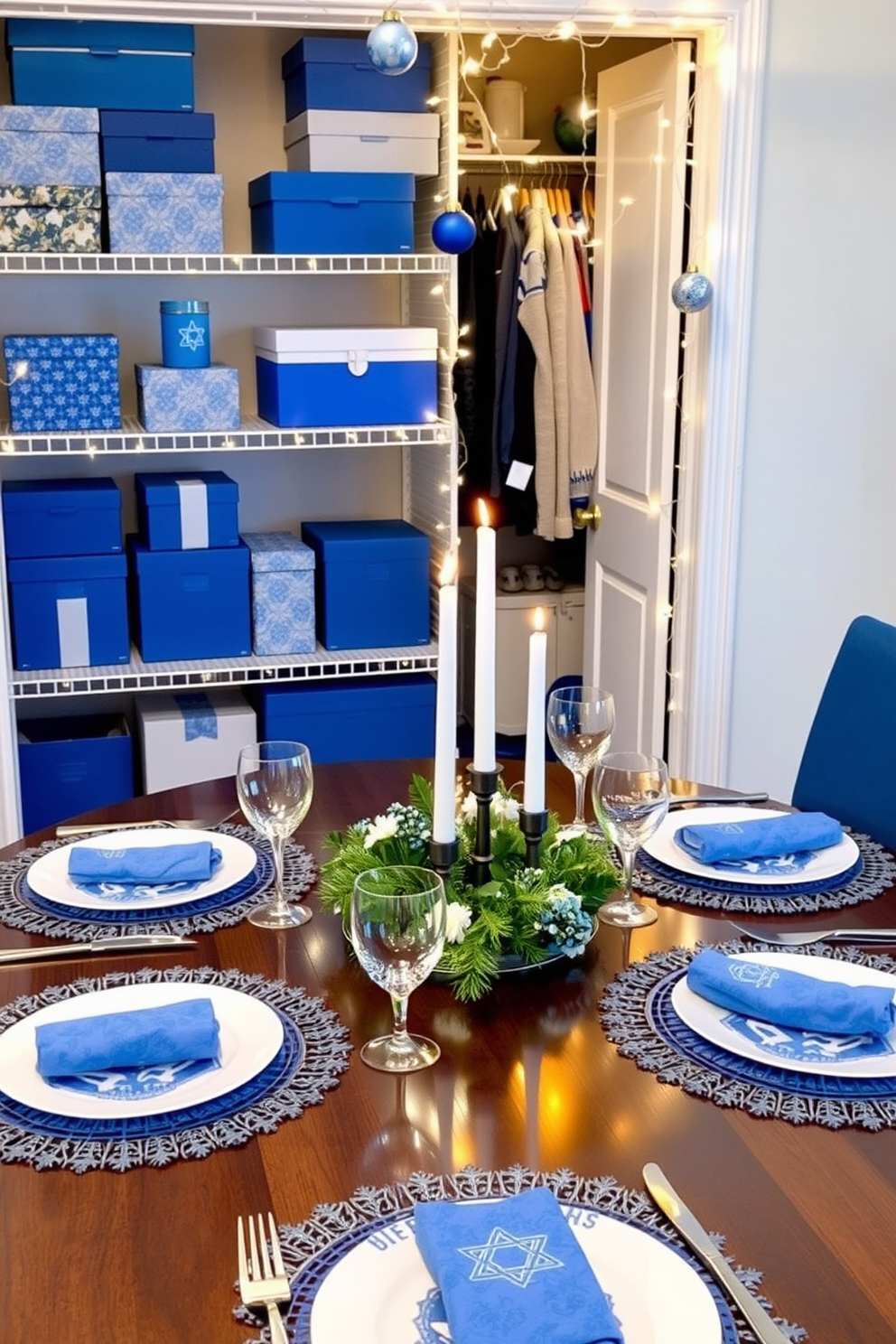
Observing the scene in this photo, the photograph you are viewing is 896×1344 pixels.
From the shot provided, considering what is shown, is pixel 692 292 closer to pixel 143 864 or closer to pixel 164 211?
pixel 164 211

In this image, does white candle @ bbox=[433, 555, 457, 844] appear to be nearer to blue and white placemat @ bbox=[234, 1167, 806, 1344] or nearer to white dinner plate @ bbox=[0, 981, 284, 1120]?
white dinner plate @ bbox=[0, 981, 284, 1120]

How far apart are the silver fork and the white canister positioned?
3.41 m

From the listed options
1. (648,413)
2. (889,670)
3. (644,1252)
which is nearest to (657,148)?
(648,413)

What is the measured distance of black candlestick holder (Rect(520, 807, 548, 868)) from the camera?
55.2 inches

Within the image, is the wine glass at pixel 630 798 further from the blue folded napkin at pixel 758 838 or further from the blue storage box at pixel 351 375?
the blue storage box at pixel 351 375

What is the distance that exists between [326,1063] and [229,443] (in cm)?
199

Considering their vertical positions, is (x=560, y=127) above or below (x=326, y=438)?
above

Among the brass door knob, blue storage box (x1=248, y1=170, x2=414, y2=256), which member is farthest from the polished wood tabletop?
the brass door knob

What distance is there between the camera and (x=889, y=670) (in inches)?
77.2

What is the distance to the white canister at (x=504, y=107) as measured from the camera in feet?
12.7

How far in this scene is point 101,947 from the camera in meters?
1.46

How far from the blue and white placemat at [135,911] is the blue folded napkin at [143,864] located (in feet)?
0.14

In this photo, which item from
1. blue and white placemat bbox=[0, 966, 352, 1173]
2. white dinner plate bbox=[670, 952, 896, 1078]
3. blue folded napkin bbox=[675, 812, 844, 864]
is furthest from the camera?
blue folded napkin bbox=[675, 812, 844, 864]

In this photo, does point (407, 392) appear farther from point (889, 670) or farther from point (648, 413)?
point (889, 670)
